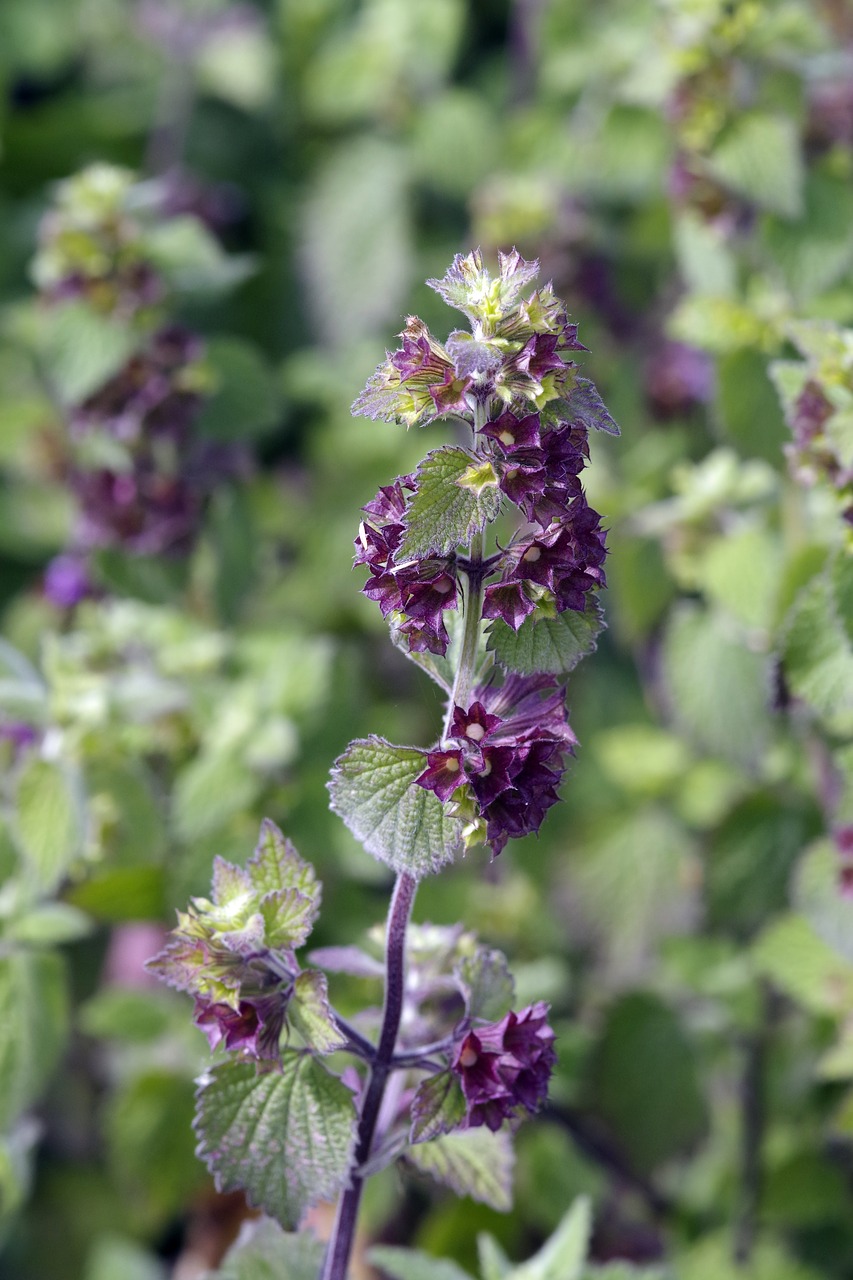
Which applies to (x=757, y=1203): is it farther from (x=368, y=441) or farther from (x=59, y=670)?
(x=368, y=441)

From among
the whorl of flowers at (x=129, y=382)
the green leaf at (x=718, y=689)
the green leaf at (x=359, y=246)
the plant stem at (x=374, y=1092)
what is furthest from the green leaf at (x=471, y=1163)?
the green leaf at (x=359, y=246)

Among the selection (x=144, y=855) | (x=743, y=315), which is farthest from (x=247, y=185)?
(x=144, y=855)

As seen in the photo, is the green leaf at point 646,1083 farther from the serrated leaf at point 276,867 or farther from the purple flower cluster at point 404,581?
the purple flower cluster at point 404,581

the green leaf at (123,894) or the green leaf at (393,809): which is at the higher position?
the green leaf at (123,894)

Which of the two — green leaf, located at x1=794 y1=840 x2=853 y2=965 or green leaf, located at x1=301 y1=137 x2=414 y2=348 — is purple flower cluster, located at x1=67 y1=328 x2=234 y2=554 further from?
green leaf, located at x1=794 y1=840 x2=853 y2=965

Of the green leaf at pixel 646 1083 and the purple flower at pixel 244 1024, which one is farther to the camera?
the green leaf at pixel 646 1083

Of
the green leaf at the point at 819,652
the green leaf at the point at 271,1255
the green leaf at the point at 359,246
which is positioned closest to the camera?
the green leaf at the point at 271,1255
